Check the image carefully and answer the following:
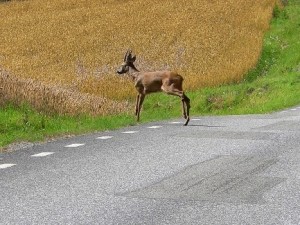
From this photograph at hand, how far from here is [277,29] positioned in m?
47.2

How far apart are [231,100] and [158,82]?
9.88 metres

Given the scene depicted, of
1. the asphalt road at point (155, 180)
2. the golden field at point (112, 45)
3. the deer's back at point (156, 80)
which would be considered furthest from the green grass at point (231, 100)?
the asphalt road at point (155, 180)

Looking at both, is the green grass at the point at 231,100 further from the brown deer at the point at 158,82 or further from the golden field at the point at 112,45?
the brown deer at the point at 158,82

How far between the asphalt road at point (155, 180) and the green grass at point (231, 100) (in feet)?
6.23

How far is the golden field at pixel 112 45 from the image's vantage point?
23.1 metres

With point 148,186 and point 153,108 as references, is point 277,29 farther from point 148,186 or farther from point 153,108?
point 148,186

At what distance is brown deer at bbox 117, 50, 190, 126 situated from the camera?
57.1 ft

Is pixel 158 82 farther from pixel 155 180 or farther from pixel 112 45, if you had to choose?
pixel 112 45

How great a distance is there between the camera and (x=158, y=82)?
1797cm

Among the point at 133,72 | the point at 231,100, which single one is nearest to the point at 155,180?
the point at 133,72

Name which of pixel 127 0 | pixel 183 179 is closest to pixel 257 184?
pixel 183 179

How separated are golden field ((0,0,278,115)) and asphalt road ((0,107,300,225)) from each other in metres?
6.25

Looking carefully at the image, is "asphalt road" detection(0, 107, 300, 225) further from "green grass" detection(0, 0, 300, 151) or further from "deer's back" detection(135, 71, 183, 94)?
"deer's back" detection(135, 71, 183, 94)

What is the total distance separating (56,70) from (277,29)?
1925cm
